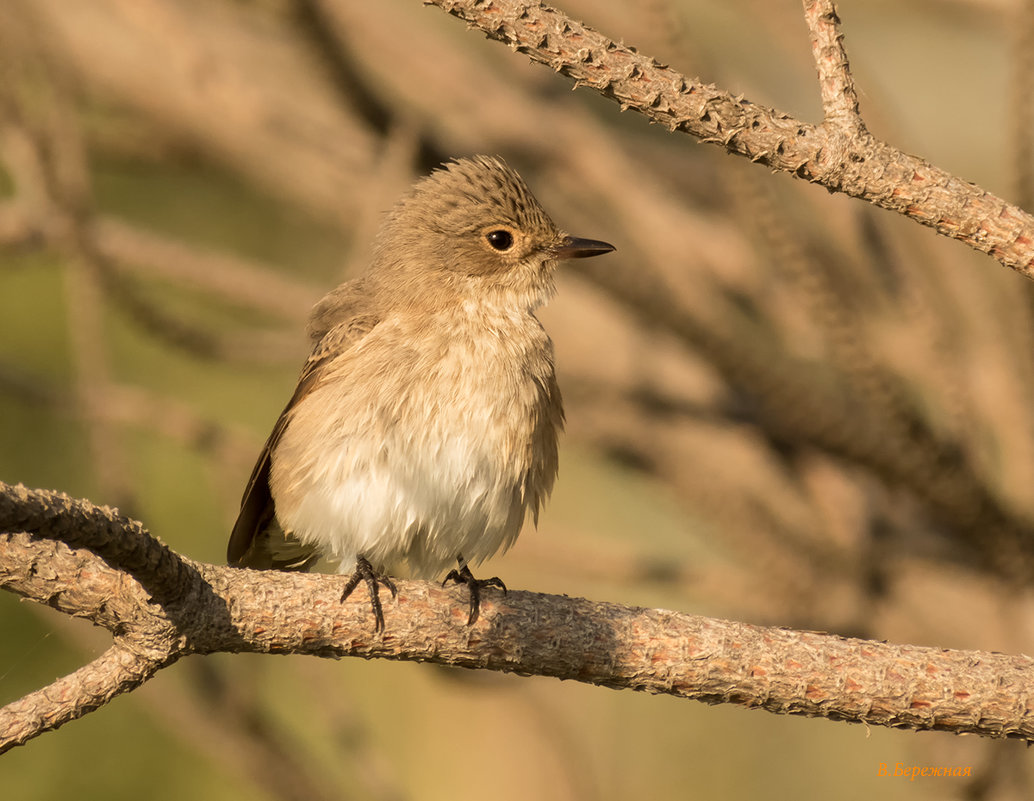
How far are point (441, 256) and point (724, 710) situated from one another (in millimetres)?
4283

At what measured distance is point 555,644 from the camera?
10.4 feet

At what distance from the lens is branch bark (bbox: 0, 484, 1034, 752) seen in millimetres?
2762

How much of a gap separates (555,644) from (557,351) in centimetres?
293

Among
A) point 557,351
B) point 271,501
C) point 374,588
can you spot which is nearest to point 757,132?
point 374,588

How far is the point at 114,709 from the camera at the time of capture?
6246 mm

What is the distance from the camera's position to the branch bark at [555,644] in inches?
109

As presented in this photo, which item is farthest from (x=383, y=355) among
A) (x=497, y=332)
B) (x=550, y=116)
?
(x=550, y=116)

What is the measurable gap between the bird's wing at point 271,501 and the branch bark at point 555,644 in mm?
1393

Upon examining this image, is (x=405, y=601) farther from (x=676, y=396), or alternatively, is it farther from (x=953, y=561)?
(x=953, y=561)

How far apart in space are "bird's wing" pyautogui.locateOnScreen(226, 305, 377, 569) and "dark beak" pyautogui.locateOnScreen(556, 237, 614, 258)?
716 mm

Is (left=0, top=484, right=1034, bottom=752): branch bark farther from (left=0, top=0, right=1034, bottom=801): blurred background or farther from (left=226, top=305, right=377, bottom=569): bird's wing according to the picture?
(left=0, top=0, right=1034, bottom=801): blurred background

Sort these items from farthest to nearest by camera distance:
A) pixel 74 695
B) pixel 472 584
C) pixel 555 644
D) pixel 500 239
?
pixel 500 239
pixel 472 584
pixel 555 644
pixel 74 695

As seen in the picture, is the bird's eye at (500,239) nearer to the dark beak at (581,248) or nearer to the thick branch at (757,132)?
the dark beak at (581,248)

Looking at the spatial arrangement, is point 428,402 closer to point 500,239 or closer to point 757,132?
point 500,239
